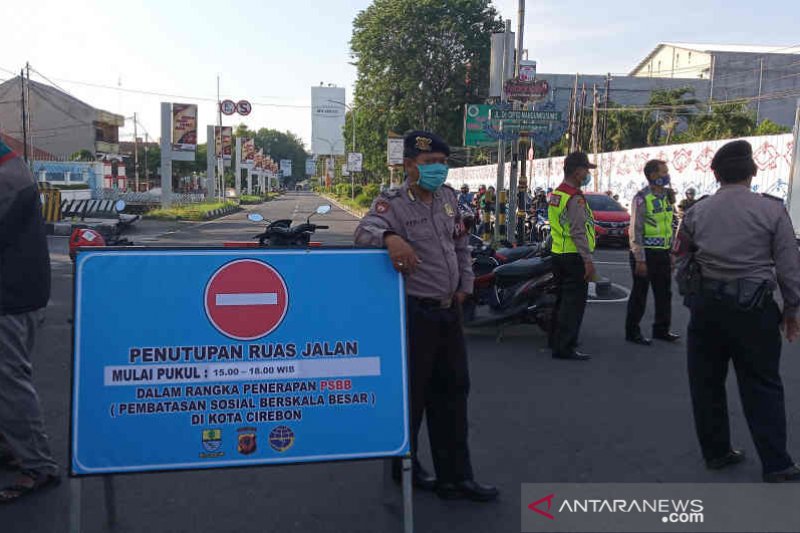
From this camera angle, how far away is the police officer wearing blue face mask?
3582 mm

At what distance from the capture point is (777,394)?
12.6 ft

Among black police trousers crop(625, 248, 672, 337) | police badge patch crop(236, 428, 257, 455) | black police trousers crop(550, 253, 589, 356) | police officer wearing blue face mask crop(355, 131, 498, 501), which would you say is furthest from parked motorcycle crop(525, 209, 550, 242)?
police badge patch crop(236, 428, 257, 455)

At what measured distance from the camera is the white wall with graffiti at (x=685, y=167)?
19.1 metres

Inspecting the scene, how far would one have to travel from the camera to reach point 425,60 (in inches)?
1817

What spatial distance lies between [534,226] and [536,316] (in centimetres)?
1149

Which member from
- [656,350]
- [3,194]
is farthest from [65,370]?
[656,350]

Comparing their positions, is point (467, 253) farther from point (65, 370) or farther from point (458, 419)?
point (65, 370)

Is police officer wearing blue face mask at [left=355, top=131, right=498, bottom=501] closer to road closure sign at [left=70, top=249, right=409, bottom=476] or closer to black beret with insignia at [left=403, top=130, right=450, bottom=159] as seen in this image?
black beret with insignia at [left=403, top=130, right=450, bottom=159]

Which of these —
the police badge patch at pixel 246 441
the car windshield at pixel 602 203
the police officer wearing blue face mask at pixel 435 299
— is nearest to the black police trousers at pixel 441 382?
the police officer wearing blue face mask at pixel 435 299

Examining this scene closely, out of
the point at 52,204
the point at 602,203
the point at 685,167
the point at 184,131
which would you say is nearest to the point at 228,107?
the point at 184,131

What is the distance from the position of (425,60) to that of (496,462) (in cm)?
4427

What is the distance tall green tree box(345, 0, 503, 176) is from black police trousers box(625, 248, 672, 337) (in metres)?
38.5

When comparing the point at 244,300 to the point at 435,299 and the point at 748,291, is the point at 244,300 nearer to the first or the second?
the point at 435,299

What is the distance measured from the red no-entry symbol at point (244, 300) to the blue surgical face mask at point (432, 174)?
0.93 meters
